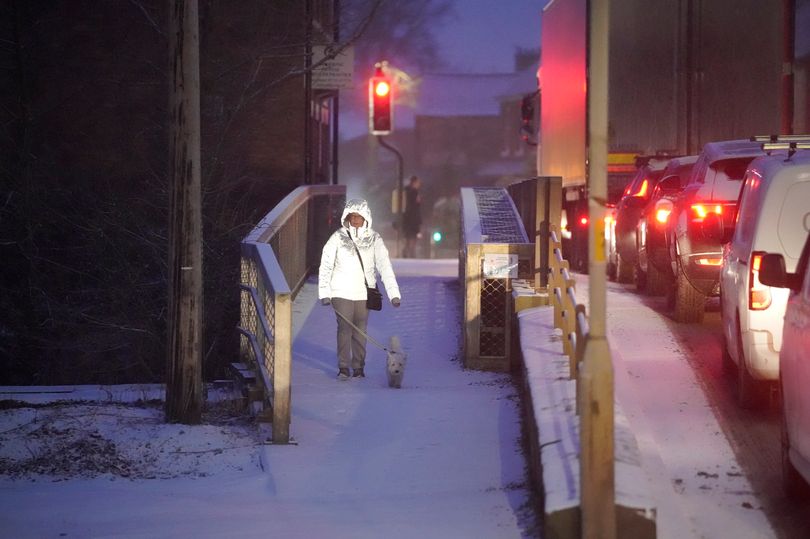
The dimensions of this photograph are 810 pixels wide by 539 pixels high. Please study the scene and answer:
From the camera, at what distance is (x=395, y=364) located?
12.7 meters

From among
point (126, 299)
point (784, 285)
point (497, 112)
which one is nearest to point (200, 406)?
point (784, 285)

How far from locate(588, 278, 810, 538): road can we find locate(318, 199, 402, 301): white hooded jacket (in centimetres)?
232

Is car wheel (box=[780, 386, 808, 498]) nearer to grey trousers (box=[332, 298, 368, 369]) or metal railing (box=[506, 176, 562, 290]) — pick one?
metal railing (box=[506, 176, 562, 290])

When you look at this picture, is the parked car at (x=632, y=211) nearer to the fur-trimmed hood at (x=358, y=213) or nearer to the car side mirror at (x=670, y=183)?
the car side mirror at (x=670, y=183)

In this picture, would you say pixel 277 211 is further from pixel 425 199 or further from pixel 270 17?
pixel 425 199

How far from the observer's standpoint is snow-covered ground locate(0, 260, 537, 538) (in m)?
7.94

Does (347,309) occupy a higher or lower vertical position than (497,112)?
lower

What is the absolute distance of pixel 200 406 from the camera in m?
11.4

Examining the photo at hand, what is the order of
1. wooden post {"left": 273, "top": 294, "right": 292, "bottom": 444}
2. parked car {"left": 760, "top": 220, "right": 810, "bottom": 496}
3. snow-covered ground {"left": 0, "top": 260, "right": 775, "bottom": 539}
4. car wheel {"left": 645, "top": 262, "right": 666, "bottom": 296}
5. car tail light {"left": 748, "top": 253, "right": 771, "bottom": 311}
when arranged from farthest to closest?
car wheel {"left": 645, "top": 262, "right": 666, "bottom": 296}, wooden post {"left": 273, "top": 294, "right": 292, "bottom": 444}, car tail light {"left": 748, "top": 253, "right": 771, "bottom": 311}, snow-covered ground {"left": 0, "top": 260, "right": 775, "bottom": 539}, parked car {"left": 760, "top": 220, "right": 810, "bottom": 496}

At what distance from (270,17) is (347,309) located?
31.6 ft

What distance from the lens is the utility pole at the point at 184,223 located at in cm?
1096

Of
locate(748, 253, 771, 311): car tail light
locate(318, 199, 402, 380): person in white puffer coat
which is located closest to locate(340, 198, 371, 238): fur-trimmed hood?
locate(318, 199, 402, 380): person in white puffer coat

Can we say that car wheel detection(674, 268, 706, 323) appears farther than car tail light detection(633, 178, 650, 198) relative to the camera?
No

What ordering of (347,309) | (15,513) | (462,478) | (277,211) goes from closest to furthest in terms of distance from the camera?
(15,513), (462,478), (347,309), (277,211)
